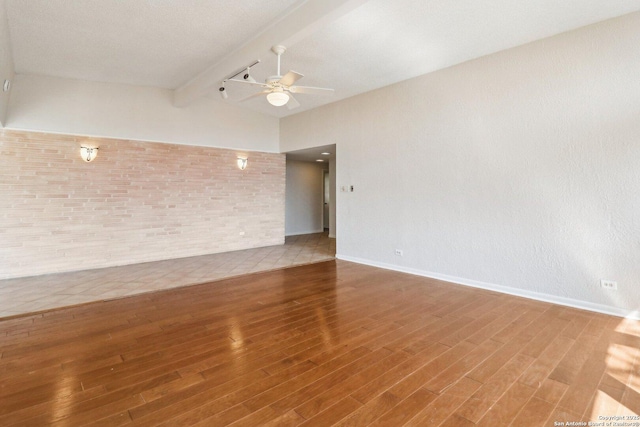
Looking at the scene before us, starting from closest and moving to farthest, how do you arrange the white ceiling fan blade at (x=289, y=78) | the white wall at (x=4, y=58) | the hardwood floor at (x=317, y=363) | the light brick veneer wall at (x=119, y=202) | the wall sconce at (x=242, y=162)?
the hardwood floor at (x=317, y=363) < the white wall at (x=4, y=58) < the white ceiling fan blade at (x=289, y=78) < the light brick veneer wall at (x=119, y=202) < the wall sconce at (x=242, y=162)

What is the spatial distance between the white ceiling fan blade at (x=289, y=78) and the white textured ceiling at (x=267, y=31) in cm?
55

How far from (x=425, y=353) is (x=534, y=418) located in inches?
31.8

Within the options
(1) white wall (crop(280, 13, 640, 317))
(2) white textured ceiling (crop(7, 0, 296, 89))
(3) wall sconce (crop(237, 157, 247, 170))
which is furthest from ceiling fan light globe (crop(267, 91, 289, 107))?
(3) wall sconce (crop(237, 157, 247, 170))

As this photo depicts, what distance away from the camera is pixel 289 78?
3316 mm

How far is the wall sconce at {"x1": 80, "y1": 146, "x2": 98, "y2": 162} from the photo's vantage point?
4992mm

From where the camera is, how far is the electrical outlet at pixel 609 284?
127 inches

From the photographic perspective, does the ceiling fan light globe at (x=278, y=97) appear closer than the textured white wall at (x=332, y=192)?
Yes

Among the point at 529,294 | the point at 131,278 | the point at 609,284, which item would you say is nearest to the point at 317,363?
the point at 529,294

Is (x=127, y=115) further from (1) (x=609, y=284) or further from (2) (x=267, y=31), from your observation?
(1) (x=609, y=284)

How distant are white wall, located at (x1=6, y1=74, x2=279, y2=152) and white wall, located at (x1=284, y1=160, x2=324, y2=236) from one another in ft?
7.49

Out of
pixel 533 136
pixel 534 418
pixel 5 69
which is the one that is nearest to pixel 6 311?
pixel 5 69

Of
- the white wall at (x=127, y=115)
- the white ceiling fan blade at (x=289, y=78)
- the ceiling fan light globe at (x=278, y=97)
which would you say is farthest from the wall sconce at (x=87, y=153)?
the white ceiling fan blade at (x=289, y=78)

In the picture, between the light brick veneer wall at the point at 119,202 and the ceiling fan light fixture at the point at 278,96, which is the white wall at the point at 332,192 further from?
the ceiling fan light fixture at the point at 278,96

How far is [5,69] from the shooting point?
3623 mm
